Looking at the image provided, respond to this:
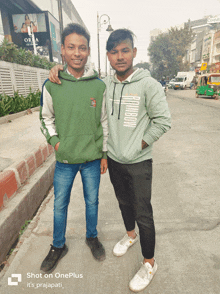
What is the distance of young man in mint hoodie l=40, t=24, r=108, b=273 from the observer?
72.0 inches

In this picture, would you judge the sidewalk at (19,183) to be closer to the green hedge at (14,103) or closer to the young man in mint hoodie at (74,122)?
the young man in mint hoodie at (74,122)

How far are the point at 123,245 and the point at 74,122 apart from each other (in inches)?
51.2

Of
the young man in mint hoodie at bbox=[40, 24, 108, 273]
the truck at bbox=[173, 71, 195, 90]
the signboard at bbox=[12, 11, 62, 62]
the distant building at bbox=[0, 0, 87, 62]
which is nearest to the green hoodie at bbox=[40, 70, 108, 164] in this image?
the young man in mint hoodie at bbox=[40, 24, 108, 273]

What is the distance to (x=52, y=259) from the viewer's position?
79.2 inches

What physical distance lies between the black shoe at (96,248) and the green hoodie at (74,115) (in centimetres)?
89

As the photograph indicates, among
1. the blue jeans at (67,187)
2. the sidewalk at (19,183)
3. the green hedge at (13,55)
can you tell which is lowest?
the sidewalk at (19,183)

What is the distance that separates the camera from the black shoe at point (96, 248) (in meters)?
2.08

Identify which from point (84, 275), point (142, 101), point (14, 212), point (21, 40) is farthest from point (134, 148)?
point (21, 40)

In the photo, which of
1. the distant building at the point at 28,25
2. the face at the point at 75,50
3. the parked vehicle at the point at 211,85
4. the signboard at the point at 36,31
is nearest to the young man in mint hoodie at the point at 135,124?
the face at the point at 75,50

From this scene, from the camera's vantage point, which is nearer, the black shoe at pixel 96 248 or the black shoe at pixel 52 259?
the black shoe at pixel 52 259

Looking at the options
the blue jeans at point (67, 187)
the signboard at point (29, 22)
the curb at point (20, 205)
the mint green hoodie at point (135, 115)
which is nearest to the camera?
the mint green hoodie at point (135, 115)

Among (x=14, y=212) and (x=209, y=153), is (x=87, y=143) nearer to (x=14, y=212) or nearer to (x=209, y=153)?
(x=14, y=212)

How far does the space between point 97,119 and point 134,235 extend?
4.13 ft

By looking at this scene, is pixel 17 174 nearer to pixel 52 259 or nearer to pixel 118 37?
pixel 52 259
